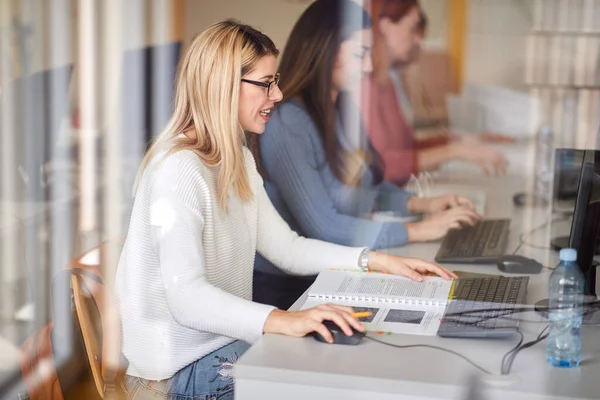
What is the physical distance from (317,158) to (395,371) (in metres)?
1.09

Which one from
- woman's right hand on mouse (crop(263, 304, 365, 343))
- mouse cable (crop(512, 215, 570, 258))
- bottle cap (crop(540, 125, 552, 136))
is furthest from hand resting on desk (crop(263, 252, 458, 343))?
bottle cap (crop(540, 125, 552, 136))

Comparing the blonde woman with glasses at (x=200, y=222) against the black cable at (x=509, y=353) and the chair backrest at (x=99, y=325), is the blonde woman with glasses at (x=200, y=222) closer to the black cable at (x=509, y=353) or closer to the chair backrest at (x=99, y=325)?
the chair backrest at (x=99, y=325)

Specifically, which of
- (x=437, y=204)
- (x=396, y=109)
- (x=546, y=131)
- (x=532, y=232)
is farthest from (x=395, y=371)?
(x=546, y=131)

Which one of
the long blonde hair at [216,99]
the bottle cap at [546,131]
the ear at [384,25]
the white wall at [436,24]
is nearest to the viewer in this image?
the long blonde hair at [216,99]

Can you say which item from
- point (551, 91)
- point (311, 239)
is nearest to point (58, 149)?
point (311, 239)

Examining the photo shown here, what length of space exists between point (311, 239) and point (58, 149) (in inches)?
30.2

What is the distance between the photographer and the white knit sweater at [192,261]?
4.20ft

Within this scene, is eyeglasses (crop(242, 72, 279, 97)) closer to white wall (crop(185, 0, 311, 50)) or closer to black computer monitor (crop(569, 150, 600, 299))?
white wall (crop(185, 0, 311, 50))

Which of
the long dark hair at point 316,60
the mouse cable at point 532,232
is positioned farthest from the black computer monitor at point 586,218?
the long dark hair at point 316,60

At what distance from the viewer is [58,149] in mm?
2080

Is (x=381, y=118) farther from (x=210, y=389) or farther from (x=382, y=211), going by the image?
(x=210, y=389)

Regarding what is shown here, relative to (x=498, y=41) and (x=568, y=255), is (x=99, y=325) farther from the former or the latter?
(x=498, y=41)

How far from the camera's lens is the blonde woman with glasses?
136 cm

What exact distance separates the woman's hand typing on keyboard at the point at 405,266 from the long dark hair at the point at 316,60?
59 centimetres
